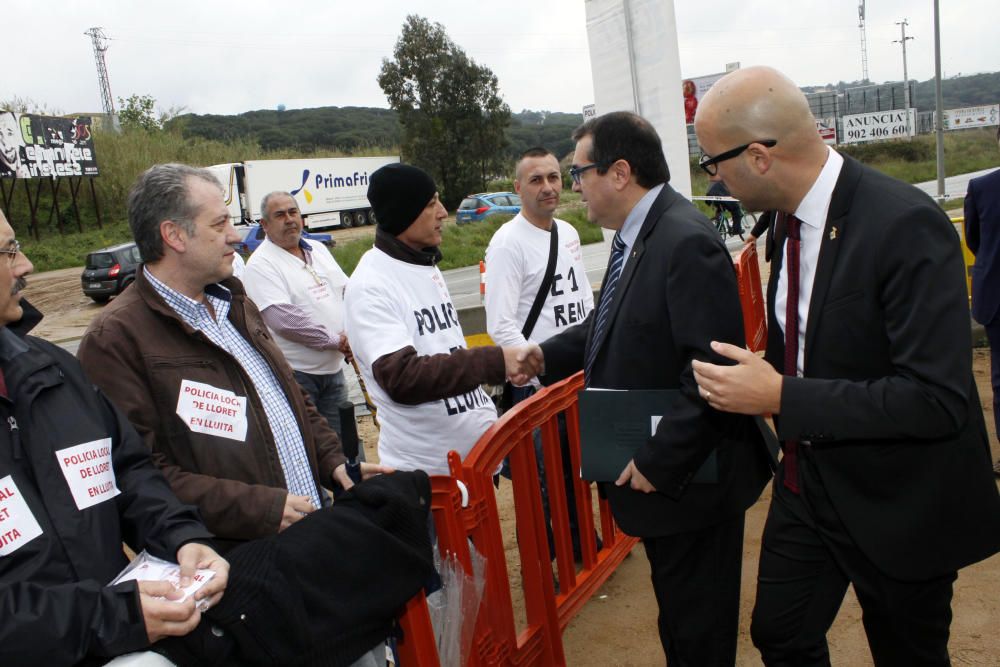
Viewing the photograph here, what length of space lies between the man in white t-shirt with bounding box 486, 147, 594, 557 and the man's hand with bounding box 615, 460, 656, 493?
56.6 inches

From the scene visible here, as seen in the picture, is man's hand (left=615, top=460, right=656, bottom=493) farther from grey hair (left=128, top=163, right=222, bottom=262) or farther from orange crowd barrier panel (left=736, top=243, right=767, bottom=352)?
orange crowd barrier panel (left=736, top=243, right=767, bottom=352)

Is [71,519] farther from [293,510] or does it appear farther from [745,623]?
[745,623]

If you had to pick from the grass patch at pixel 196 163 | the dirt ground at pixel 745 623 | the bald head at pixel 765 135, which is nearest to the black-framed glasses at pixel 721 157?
the bald head at pixel 765 135

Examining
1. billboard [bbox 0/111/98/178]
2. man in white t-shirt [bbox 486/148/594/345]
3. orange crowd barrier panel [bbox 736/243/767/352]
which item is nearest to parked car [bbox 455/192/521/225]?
billboard [bbox 0/111/98/178]

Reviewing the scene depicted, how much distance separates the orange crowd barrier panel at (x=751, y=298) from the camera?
22.8 ft

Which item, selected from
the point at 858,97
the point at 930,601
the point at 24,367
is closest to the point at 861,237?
the point at 930,601

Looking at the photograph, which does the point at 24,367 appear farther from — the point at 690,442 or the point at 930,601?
the point at 930,601

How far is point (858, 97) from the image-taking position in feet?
220

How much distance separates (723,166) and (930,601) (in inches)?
52.4

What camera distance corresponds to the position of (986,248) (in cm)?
400

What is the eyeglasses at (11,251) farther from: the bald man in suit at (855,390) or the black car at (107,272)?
the black car at (107,272)

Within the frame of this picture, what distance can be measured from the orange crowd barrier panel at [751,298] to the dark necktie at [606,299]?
446 cm

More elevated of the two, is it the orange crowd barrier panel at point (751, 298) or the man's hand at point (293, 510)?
the man's hand at point (293, 510)

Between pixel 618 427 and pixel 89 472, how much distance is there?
4.76 feet
